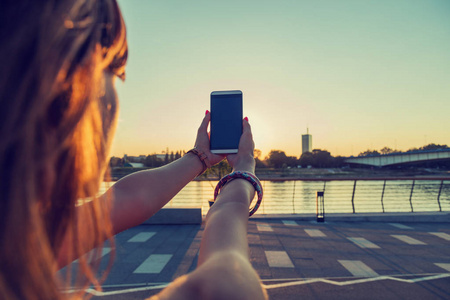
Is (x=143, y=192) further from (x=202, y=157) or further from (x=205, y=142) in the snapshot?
(x=205, y=142)

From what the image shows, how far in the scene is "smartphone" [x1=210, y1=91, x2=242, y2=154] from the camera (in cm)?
131

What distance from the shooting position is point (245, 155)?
1199 millimetres

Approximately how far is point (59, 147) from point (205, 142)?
86 cm

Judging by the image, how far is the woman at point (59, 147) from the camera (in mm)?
467

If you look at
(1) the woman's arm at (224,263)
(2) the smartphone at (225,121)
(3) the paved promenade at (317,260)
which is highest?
(2) the smartphone at (225,121)

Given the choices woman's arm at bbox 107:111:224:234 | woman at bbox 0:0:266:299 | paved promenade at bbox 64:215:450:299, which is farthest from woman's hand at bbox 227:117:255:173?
paved promenade at bbox 64:215:450:299

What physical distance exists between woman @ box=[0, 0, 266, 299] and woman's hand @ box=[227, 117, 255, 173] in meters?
0.42

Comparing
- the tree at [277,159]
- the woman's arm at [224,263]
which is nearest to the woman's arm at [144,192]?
the woman's arm at [224,263]

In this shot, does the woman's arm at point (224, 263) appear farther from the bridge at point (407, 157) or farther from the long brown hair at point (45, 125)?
the bridge at point (407, 157)

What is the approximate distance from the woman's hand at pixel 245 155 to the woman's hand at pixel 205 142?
0.06 metres

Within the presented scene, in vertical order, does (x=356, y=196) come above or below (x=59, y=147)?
below

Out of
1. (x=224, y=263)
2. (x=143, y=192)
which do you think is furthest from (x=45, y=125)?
(x=143, y=192)

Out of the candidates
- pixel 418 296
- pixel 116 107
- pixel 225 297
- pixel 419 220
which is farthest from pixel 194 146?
pixel 419 220

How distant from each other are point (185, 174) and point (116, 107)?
0.46 metres
